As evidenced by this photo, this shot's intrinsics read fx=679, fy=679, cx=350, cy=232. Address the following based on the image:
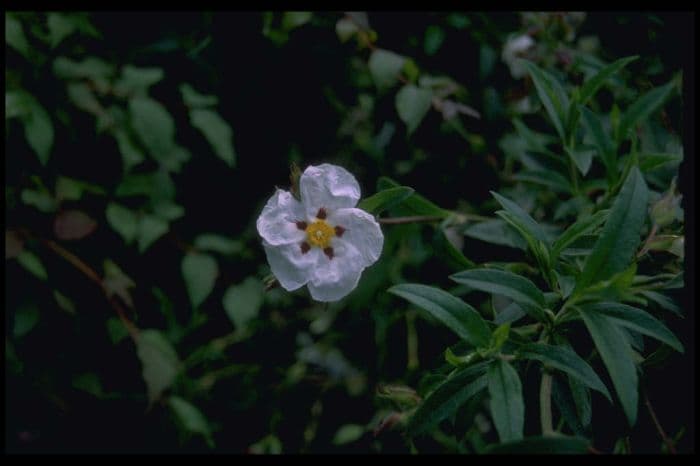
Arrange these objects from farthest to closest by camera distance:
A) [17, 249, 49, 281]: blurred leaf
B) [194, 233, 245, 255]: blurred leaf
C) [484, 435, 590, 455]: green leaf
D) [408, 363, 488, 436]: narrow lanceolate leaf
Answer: [194, 233, 245, 255]: blurred leaf → [17, 249, 49, 281]: blurred leaf → [408, 363, 488, 436]: narrow lanceolate leaf → [484, 435, 590, 455]: green leaf

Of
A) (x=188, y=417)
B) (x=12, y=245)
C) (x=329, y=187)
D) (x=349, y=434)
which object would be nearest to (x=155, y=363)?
(x=188, y=417)

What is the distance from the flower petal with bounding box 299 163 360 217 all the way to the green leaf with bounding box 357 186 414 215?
1.2 inches

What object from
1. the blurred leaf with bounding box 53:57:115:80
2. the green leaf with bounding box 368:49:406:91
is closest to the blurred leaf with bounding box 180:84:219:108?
the blurred leaf with bounding box 53:57:115:80

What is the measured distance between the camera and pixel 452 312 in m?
0.97

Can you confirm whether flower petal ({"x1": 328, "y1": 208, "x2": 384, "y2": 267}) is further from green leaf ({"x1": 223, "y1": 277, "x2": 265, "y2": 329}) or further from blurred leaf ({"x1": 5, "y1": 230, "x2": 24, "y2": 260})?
blurred leaf ({"x1": 5, "y1": 230, "x2": 24, "y2": 260})

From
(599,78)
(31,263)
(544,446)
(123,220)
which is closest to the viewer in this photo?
(544,446)

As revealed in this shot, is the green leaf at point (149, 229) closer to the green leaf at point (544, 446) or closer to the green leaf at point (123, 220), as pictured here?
the green leaf at point (123, 220)

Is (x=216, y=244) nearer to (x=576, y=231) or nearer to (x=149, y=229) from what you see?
(x=149, y=229)

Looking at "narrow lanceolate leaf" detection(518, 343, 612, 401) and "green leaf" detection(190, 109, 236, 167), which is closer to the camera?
"narrow lanceolate leaf" detection(518, 343, 612, 401)

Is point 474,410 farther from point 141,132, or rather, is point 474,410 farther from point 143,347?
point 141,132

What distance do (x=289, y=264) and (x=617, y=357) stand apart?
478 millimetres

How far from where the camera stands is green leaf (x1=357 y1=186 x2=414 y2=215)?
40.2 inches

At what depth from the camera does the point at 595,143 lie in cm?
128

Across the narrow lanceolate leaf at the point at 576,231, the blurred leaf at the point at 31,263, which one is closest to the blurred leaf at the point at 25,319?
the blurred leaf at the point at 31,263
